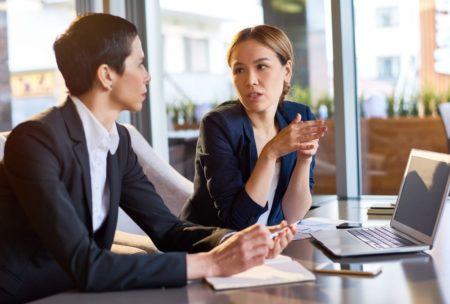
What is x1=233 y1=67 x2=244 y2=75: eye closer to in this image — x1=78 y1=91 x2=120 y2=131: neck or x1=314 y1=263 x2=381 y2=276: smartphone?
x1=78 y1=91 x2=120 y2=131: neck

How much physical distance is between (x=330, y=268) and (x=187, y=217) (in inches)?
36.5

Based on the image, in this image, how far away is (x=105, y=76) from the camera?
1675 mm

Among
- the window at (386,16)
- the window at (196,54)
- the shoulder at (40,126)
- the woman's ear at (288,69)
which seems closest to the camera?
the shoulder at (40,126)

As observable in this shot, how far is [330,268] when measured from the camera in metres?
1.52

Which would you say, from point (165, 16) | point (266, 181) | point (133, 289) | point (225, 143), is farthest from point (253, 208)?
point (165, 16)

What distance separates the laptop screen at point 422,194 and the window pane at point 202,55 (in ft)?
6.15

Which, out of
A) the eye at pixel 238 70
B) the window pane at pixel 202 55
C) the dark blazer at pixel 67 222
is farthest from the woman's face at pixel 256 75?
the window pane at pixel 202 55

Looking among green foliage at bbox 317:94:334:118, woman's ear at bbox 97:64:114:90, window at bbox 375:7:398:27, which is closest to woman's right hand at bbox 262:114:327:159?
woman's ear at bbox 97:64:114:90

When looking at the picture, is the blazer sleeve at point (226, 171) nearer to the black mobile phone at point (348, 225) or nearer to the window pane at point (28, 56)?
the black mobile phone at point (348, 225)

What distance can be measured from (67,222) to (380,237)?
863 millimetres

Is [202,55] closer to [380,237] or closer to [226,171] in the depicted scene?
[226,171]

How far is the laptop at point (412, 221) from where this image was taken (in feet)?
5.42

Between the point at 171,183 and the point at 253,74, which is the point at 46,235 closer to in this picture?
the point at 253,74

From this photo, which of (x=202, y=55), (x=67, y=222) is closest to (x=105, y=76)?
(x=67, y=222)
